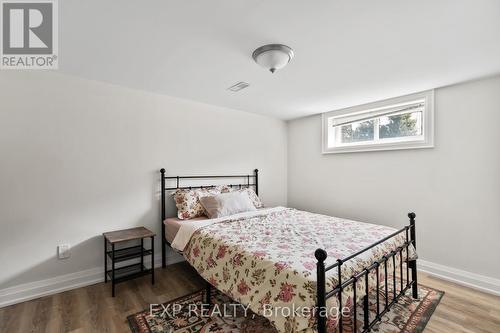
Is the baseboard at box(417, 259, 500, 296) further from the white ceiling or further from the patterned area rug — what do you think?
the white ceiling

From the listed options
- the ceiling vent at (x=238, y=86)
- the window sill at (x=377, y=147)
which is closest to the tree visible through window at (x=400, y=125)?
the window sill at (x=377, y=147)

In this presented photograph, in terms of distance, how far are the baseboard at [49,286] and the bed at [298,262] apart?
86 centimetres

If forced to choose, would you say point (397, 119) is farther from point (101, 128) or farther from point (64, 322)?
point (64, 322)

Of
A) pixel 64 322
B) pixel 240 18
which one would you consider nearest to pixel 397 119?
pixel 240 18

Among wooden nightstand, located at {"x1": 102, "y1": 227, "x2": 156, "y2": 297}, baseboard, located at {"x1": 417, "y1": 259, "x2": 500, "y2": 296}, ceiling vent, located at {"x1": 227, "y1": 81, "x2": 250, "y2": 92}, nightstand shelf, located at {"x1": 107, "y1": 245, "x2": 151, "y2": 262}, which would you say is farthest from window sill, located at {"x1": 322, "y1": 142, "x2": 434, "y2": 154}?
nightstand shelf, located at {"x1": 107, "y1": 245, "x2": 151, "y2": 262}

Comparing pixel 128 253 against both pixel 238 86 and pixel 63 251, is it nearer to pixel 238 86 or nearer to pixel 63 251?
pixel 63 251

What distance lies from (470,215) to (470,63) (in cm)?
159

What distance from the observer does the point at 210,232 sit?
2.26m

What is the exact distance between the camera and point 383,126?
11.0 ft

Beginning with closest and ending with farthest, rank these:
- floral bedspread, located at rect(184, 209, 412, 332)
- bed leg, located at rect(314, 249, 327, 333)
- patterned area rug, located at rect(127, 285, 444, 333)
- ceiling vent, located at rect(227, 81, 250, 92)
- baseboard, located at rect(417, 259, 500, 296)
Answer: bed leg, located at rect(314, 249, 327, 333)
floral bedspread, located at rect(184, 209, 412, 332)
patterned area rug, located at rect(127, 285, 444, 333)
baseboard, located at rect(417, 259, 500, 296)
ceiling vent, located at rect(227, 81, 250, 92)

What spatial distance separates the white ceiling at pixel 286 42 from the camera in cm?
145

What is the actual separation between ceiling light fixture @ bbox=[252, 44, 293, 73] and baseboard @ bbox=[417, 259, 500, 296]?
293 centimetres

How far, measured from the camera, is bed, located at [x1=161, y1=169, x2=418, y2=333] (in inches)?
51.6

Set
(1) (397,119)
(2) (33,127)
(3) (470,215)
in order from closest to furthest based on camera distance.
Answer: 1. (2) (33,127)
2. (3) (470,215)
3. (1) (397,119)
